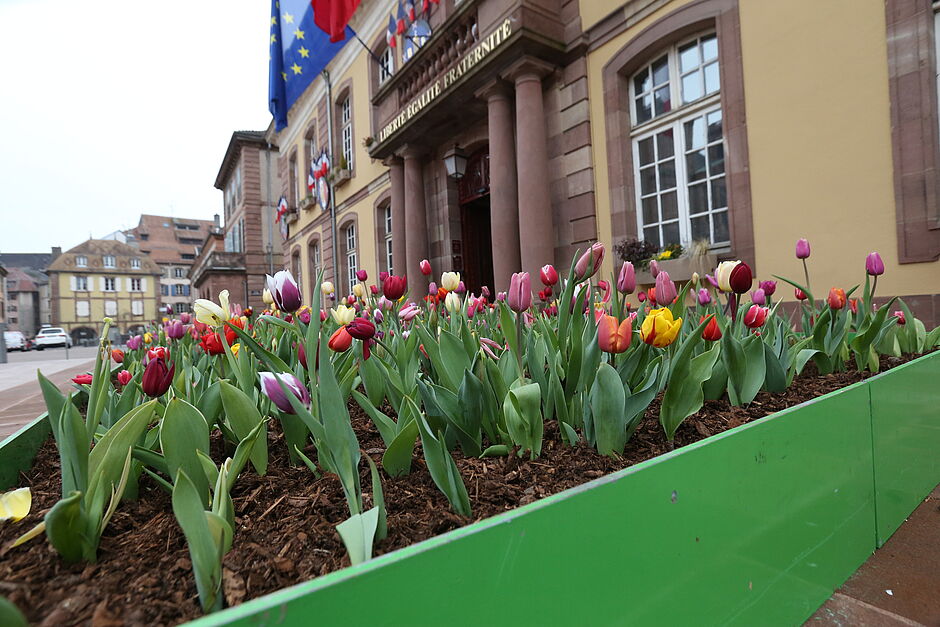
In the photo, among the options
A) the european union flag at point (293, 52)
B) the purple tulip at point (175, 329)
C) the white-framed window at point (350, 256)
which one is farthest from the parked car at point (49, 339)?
the purple tulip at point (175, 329)

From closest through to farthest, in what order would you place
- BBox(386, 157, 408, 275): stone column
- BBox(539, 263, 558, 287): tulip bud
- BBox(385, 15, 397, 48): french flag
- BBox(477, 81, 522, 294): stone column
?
BBox(539, 263, 558, 287): tulip bud
BBox(477, 81, 522, 294): stone column
BBox(386, 157, 408, 275): stone column
BBox(385, 15, 397, 48): french flag

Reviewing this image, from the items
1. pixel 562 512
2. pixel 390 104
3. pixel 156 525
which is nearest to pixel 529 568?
pixel 562 512

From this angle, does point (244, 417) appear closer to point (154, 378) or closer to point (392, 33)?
point (154, 378)

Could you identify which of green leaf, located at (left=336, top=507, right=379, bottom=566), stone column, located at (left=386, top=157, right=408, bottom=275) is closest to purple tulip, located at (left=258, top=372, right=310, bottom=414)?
green leaf, located at (left=336, top=507, right=379, bottom=566)

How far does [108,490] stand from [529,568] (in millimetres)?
680

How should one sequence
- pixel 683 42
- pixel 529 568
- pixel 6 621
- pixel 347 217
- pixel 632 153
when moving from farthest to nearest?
pixel 347 217
pixel 632 153
pixel 683 42
pixel 529 568
pixel 6 621

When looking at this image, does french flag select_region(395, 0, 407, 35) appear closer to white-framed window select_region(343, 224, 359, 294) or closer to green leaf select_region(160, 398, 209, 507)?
white-framed window select_region(343, 224, 359, 294)

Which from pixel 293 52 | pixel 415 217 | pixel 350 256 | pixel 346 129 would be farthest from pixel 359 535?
pixel 346 129

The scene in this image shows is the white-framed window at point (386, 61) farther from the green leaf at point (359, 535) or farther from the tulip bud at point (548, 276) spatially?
the green leaf at point (359, 535)

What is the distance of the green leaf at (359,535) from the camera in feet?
1.89

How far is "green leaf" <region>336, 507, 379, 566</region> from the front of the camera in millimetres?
577

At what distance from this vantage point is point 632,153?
5668 millimetres

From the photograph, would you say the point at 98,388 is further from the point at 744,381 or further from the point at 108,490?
the point at 744,381

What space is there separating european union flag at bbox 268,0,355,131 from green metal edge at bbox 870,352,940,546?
1034cm
